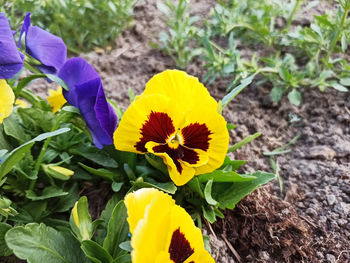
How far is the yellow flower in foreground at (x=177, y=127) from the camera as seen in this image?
115 centimetres

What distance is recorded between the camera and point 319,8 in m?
2.60

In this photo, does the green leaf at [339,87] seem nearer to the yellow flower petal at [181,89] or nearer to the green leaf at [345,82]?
the green leaf at [345,82]

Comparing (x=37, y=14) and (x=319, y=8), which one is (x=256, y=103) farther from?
(x=37, y=14)

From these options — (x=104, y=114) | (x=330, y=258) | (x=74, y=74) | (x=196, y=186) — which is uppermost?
(x=74, y=74)

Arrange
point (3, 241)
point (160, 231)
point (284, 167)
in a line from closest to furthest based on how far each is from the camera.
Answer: point (160, 231), point (3, 241), point (284, 167)

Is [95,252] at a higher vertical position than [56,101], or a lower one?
lower

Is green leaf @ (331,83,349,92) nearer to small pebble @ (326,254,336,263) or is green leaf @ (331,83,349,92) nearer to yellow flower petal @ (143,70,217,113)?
small pebble @ (326,254,336,263)

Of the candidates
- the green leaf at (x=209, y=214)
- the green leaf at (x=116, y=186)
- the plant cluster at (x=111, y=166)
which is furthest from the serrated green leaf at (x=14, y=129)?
the green leaf at (x=209, y=214)

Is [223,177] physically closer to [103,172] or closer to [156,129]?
[156,129]

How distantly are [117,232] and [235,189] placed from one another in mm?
422

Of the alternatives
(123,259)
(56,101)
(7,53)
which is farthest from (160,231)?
(56,101)

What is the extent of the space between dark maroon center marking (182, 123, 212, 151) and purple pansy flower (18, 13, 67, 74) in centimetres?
50

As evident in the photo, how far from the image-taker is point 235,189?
130cm

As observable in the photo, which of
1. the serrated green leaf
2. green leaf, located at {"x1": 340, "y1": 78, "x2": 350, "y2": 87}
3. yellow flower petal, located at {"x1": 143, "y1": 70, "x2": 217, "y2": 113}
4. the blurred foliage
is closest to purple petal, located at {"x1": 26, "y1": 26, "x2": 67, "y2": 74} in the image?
the serrated green leaf
